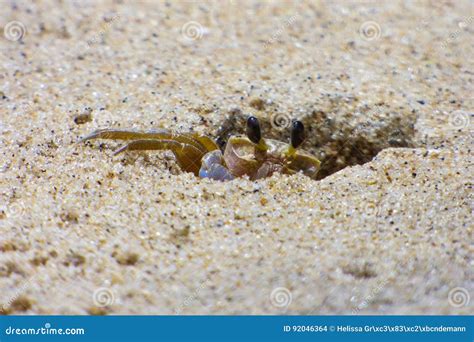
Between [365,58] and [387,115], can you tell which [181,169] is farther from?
[365,58]

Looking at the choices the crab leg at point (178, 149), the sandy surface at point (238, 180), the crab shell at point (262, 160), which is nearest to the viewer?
the sandy surface at point (238, 180)

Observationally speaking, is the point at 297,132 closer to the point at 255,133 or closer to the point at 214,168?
the point at 255,133

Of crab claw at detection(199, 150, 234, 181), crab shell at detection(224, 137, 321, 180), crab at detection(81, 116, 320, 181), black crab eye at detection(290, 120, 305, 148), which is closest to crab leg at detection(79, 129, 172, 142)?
crab at detection(81, 116, 320, 181)

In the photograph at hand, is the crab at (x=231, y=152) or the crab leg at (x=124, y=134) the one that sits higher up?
the crab leg at (x=124, y=134)

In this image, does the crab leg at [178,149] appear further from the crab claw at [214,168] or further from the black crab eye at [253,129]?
the black crab eye at [253,129]

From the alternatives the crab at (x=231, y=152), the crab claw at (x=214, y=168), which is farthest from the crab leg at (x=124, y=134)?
the crab claw at (x=214, y=168)

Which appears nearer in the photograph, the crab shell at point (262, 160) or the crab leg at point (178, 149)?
the crab leg at point (178, 149)
